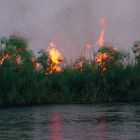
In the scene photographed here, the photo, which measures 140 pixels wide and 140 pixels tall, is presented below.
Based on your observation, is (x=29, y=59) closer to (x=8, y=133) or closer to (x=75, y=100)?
(x=75, y=100)

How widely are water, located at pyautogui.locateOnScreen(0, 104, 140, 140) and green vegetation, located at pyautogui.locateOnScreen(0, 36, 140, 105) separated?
17.4 metres

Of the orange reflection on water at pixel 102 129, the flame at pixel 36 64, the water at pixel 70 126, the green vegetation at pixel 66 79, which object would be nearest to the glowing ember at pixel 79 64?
the green vegetation at pixel 66 79

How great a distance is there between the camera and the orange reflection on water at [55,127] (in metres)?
37.4

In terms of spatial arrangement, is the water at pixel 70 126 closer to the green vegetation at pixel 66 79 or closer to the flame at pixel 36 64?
the green vegetation at pixel 66 79

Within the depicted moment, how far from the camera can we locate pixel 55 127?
43.3 meters

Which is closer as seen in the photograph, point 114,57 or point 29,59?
point 29,59

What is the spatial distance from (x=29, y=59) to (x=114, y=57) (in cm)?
1439

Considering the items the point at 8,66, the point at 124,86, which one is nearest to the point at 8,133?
the point at 8,66

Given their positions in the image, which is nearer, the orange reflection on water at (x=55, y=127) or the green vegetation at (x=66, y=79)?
the orange reflection on water at (x=55, y=127)

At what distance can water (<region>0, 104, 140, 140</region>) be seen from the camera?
123 feet

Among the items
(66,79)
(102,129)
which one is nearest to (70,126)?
(102,129)

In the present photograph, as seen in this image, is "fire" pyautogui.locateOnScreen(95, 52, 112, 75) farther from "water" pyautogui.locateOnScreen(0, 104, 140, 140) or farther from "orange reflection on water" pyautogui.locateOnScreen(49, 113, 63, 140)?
"orange reflection on water" pyautogui.locateOnScreen(49, 113, 63, 140)

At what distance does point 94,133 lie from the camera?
128 ft

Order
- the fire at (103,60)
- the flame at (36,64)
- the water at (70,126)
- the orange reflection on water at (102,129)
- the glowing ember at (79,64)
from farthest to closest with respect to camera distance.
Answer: the glowing ember at (79,64) < the fire at (103,60) < the flame at (36,64) < the water at (70,126) < the orange reflection on water at (102,129)
